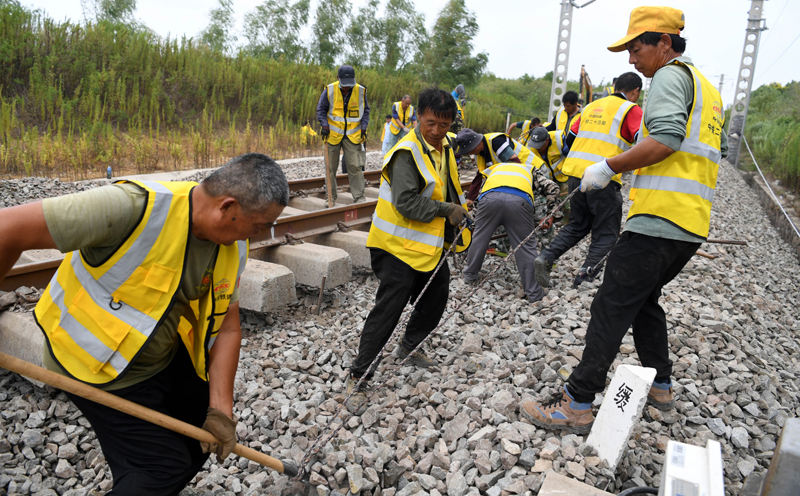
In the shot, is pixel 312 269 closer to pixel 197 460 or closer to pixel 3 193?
pixel 197 460

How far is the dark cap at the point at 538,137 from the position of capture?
6.63 metres

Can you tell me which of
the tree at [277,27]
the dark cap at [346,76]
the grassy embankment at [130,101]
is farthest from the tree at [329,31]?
the dark cap at [346,76]

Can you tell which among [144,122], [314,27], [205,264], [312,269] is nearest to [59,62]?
[144,122]

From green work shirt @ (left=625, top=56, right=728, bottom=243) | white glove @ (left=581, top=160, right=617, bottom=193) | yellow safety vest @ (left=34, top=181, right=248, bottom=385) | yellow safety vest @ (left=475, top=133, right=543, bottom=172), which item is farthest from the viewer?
yellow safety vest @ (left=475, top=133, right=543, bottom=172)

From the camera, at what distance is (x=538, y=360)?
3682 mm

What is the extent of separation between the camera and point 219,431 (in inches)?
82.4

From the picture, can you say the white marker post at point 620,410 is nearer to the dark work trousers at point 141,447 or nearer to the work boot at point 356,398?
the work boot at point 356,398

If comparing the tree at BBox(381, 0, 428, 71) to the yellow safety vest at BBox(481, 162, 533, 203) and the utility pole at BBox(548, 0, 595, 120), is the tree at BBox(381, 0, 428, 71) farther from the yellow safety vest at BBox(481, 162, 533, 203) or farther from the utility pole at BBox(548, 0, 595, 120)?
the yellow safety vest at BBox(481, 162, 533, 203)

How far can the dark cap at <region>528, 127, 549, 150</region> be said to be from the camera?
6633mm

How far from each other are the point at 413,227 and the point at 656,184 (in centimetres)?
140

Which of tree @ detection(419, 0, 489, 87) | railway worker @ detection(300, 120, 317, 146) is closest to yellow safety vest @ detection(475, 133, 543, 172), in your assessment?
railway worker @ detection(300, 120, 317, 146)

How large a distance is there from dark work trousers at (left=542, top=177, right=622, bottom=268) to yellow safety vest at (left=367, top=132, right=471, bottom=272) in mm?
2422

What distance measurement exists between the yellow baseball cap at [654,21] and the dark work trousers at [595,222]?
2739mm

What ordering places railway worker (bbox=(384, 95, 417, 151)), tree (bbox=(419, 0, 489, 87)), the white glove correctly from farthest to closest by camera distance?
tree (bbox=(419, 0, 489, 87)), railway worker (bbox=(384, 95, 417, 151)), the white glove
